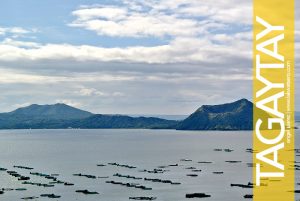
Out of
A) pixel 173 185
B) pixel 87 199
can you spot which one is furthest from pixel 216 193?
pixel 87 199

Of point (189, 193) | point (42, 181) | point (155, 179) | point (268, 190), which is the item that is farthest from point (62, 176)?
point (268, 190)

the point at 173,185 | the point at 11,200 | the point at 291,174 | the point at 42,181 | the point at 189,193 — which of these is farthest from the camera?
the point at 291,174

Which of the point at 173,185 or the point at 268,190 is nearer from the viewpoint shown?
the point at 268,190

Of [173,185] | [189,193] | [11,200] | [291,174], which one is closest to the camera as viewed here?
[11,200]

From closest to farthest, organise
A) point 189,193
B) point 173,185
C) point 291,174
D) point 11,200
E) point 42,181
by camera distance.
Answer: point 11,200 → point 189,193 → point 173,185 → point 42,181 → point 291,174

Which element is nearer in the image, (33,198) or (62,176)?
(33,198)

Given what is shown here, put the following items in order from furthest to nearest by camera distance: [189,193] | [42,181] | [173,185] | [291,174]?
[291,174]
[42,181]
[173,185]
[189,193]

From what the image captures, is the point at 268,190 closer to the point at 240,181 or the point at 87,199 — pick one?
the point at 240,181

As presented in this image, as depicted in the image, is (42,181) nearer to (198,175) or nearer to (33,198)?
(33,198)

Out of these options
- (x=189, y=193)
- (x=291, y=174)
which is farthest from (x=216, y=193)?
(x=291, y=174)
